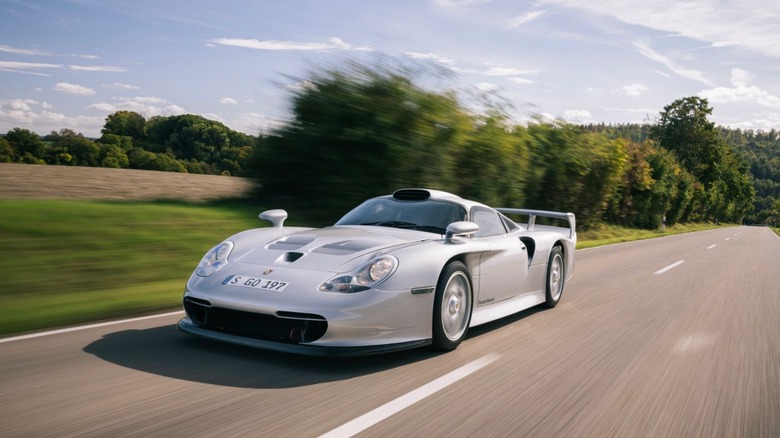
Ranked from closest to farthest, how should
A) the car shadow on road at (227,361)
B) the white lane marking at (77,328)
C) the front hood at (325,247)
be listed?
the car shadow on road at (227,361) < the front hood at (325,247) < the white lane marking at (77,328)

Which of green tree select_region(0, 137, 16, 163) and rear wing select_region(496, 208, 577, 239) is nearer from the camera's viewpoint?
rear wing select_region(496, 208, 577, 239)

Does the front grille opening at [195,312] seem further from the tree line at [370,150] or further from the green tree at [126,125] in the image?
the green tree at [126,125]

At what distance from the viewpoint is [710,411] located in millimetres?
4090

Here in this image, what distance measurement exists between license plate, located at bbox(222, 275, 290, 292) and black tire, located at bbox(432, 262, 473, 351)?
1.21 m

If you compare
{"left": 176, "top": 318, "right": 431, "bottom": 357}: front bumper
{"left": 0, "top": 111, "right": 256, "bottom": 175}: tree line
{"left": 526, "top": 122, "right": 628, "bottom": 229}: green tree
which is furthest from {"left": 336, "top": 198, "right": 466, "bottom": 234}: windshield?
{"left": 526, "top": 122, "right": 628, "bottom": 229}: green tree

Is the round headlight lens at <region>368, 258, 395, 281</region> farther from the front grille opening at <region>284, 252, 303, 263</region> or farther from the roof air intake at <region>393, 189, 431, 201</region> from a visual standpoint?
the roof air intake at <region>393, 189, 431, 201</region>

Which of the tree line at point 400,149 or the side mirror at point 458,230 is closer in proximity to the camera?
the side mirror at point 458,230

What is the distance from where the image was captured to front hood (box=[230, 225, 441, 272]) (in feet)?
15.9

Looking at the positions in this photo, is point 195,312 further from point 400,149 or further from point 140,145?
point 140,145

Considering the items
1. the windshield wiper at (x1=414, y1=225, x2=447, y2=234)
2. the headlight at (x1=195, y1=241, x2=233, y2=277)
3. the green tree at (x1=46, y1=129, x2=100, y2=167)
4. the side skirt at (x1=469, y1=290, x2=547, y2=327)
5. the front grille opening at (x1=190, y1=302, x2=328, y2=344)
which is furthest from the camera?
the green tree at (x1=46, y1=129, x2=100, y2=167)

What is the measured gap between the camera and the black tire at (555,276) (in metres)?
7.50

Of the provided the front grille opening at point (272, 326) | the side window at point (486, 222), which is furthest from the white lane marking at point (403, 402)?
the side window at point (486, 222)

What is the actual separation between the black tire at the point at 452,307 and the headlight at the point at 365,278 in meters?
0.50

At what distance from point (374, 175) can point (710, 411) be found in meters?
10.2
